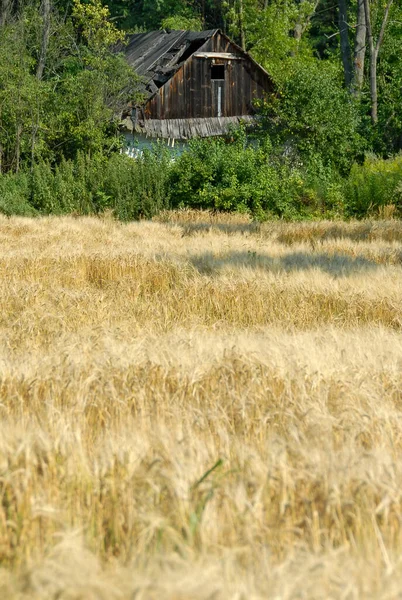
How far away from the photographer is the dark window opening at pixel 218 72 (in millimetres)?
37094

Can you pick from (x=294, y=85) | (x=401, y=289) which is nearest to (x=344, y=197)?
(x=294, y=85)

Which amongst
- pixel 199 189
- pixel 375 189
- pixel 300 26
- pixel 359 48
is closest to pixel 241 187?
pixel 199 189

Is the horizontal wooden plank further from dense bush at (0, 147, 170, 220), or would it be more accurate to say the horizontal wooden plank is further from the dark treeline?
dense bush at (0, 147, 170, 220)

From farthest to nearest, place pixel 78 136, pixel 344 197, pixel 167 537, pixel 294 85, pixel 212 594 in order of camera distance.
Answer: pixel 294 85 → pixel 78 136 → pixel 344 197 → pixel 167 537 → pixel 212 594

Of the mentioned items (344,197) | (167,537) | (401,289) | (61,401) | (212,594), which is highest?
(212,594)

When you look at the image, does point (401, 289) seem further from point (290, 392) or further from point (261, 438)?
point (261, 438)

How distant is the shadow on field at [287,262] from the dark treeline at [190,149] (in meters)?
10.8

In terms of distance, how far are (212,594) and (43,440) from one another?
166 cm

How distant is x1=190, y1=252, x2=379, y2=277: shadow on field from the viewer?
11.9 metres

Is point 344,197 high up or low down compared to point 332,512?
down

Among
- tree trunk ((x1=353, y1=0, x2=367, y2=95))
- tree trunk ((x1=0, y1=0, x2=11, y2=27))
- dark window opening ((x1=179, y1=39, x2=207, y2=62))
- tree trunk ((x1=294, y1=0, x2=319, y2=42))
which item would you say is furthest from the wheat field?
tree trunk ((x1=294, y1=0, x2=319, y2=42))

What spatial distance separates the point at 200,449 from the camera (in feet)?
13.5

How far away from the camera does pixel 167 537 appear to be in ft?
11.2

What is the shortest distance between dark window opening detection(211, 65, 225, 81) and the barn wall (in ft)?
0.81
